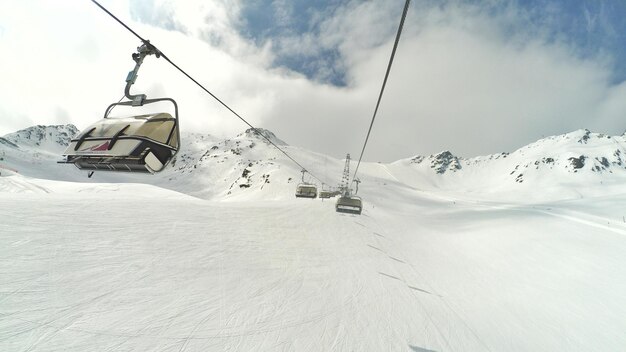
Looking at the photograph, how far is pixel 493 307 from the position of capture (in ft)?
39.4

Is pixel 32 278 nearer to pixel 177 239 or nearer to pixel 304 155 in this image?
Result: pixel 177 239

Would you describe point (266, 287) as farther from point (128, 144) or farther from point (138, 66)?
point (138, 66)

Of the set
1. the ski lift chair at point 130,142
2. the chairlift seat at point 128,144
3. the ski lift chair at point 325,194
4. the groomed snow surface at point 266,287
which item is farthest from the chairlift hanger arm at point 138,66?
the ski lift chair at point 325,194

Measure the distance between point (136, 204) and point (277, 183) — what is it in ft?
260

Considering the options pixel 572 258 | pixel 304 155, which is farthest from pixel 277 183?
pixel 572 258

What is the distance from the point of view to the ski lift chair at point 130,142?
6.91m

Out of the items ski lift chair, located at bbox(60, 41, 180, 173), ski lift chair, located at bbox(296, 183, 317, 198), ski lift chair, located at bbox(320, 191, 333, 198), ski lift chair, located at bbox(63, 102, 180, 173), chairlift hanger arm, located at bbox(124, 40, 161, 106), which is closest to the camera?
chairlift hanger arm, located at bbox(124, 40, 161, 106)

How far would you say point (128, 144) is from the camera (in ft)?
23.1

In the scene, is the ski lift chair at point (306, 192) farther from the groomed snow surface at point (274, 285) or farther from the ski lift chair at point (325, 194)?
the groomed snow surface at point (274, 285)

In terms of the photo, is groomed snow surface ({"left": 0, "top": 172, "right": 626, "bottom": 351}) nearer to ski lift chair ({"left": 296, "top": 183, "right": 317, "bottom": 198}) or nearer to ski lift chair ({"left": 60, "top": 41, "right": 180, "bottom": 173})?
ski lift chair ({"left": 60, "top": 41, "right": 180, "bottom": 173})

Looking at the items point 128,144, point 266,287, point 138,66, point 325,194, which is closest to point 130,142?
point 128,144

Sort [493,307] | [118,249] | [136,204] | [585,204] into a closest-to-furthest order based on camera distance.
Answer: [118,249], [493,307], [136,204], [585,204]

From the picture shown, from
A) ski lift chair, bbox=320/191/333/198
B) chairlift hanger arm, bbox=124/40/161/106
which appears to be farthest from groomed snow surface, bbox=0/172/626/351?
ski lift chair, bbox=320/191/333/198

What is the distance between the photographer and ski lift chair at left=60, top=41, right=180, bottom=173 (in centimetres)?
691
